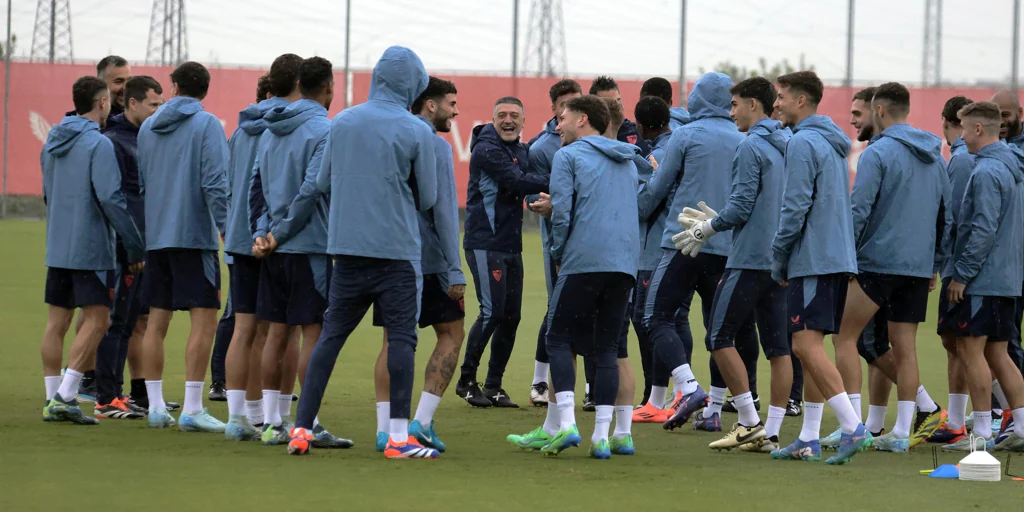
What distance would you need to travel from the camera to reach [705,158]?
27.0 ft

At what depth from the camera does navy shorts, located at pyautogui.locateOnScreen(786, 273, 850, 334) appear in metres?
7.00

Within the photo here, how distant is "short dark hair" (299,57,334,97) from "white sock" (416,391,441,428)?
185 centimetres

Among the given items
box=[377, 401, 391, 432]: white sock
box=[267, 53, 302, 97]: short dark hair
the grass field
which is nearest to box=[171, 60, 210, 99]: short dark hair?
box=[267, 53, 302, 97]: short dark hair

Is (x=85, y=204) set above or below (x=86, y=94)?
below

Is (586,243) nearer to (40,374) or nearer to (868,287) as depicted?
(868,287)

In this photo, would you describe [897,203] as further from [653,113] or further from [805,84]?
[653,113]

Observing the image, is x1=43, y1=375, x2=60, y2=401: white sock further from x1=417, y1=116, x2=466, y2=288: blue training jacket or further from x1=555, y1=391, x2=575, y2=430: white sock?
x1=555, y1=391, x2=575, y2=430: white sock

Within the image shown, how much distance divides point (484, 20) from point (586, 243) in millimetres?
20530

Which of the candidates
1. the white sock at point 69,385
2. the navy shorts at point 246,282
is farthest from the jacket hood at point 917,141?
the white sock at point 69,385

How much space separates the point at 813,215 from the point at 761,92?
36.3 inches

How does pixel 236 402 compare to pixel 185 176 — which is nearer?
pixel 236 402

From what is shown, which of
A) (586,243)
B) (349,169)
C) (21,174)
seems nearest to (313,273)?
(349,169)

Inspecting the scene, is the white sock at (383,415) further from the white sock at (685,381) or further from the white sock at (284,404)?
the white sock at (685,381)

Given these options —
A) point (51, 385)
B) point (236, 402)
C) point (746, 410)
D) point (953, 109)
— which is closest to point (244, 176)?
point (236, 402)
